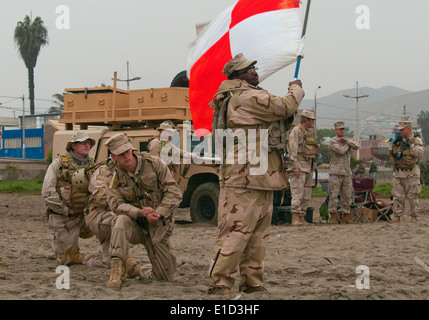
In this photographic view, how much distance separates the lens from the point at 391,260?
20.6ft

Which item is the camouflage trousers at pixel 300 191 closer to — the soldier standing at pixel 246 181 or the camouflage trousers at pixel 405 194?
the camouflage trousers at pixel 405 194

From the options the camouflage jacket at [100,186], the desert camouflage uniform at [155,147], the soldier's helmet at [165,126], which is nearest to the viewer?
the camouflage jacket at [100,186]

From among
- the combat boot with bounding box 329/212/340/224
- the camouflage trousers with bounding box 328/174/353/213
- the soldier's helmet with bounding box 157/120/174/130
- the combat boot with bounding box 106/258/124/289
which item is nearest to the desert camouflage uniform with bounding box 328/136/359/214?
the camouflage trousers with bounding box 328/174/353/213

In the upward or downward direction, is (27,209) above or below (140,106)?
below

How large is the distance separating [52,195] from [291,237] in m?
3.52

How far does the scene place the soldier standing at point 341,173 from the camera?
9977mm

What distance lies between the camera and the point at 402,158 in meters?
10.0

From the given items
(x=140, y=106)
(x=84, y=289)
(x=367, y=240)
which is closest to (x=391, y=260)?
(x=367, y=240)

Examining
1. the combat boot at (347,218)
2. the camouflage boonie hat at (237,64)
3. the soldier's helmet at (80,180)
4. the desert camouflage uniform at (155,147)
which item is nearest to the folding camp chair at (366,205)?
the combat boot at (347,218)

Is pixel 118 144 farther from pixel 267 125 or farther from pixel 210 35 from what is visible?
pixel 210 35

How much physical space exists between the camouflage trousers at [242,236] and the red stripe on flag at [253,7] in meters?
3.46

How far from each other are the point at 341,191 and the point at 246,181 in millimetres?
6022
